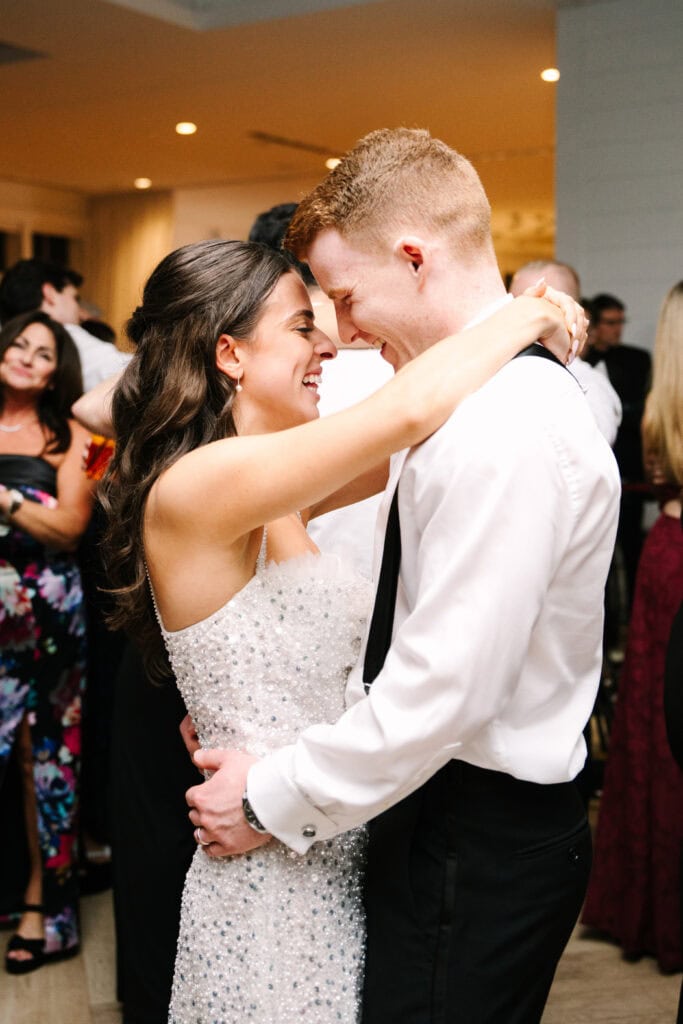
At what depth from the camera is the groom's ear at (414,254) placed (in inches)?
51.4

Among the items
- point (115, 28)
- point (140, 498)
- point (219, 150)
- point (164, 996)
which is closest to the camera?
point (140, 498)

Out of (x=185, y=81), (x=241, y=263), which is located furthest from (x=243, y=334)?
(x=185, y=81)

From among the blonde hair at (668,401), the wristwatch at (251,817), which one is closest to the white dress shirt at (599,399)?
the blonde hair at (668,401)

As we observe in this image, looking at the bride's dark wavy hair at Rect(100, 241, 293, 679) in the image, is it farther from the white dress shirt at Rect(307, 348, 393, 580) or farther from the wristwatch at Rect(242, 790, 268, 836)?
the white dress shirt at Rect(307, 348, 393, 580)

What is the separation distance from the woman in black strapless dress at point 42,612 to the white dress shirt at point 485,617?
2.02m

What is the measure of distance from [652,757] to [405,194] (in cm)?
228

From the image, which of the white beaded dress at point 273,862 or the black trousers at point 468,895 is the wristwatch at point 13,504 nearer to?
the white beaded dress at point 273,862

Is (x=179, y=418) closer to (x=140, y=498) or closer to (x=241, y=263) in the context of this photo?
(x=140, y=498)

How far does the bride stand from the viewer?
132 cm

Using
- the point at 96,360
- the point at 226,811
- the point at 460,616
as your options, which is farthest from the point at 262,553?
the point at 96,360

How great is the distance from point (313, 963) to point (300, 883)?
0.31 ft

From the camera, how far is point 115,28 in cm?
680

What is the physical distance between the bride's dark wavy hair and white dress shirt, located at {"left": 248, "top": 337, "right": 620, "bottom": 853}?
1.34 ft

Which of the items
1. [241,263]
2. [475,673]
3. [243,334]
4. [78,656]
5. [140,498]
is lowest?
[78,656]
